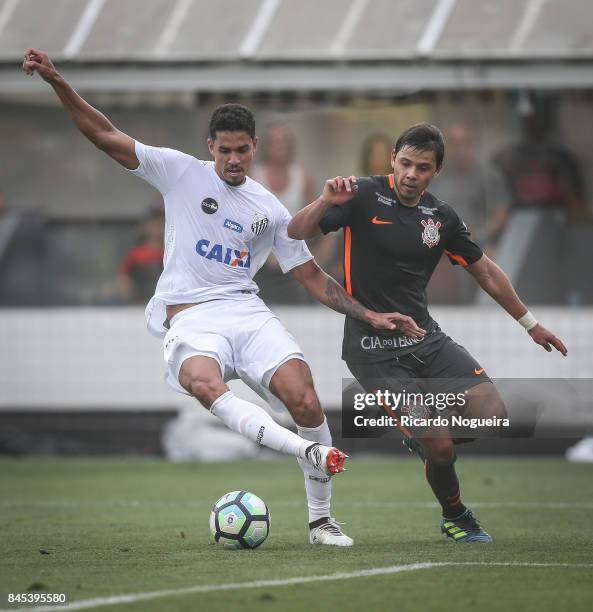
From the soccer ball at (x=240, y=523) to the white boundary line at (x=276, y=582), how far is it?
96cm

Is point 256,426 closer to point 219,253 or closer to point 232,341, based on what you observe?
point 232,341

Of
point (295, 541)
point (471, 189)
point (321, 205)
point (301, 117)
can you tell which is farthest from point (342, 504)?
point (301, 117)

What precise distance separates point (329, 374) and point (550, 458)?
2550 mm

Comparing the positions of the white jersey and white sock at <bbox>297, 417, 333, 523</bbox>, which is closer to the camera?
white sock at <bbox>297, 417, 333, 523</bbox>

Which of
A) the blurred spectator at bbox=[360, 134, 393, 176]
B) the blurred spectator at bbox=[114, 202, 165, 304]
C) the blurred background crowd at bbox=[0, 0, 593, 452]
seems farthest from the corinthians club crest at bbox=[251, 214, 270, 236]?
the blurred spectator at bbox=[114, 202, 165, 304]

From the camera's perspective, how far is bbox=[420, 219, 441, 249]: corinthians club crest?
6.96 meters

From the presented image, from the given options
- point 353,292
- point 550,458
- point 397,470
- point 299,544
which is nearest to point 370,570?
point 299,544

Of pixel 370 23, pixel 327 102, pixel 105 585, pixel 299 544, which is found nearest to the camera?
pixel 105 585

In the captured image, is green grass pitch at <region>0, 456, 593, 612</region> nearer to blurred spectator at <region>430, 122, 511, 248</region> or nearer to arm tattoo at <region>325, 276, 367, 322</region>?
arm tattoo at <region>325, 276, 367, 322</region>

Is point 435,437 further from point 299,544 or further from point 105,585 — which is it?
point 105,585

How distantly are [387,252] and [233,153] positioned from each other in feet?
3.26

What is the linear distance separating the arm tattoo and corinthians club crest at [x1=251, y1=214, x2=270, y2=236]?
47cm

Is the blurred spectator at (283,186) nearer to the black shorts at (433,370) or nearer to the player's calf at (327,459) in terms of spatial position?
the black shorts at (433,370)

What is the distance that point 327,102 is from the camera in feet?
47.1
